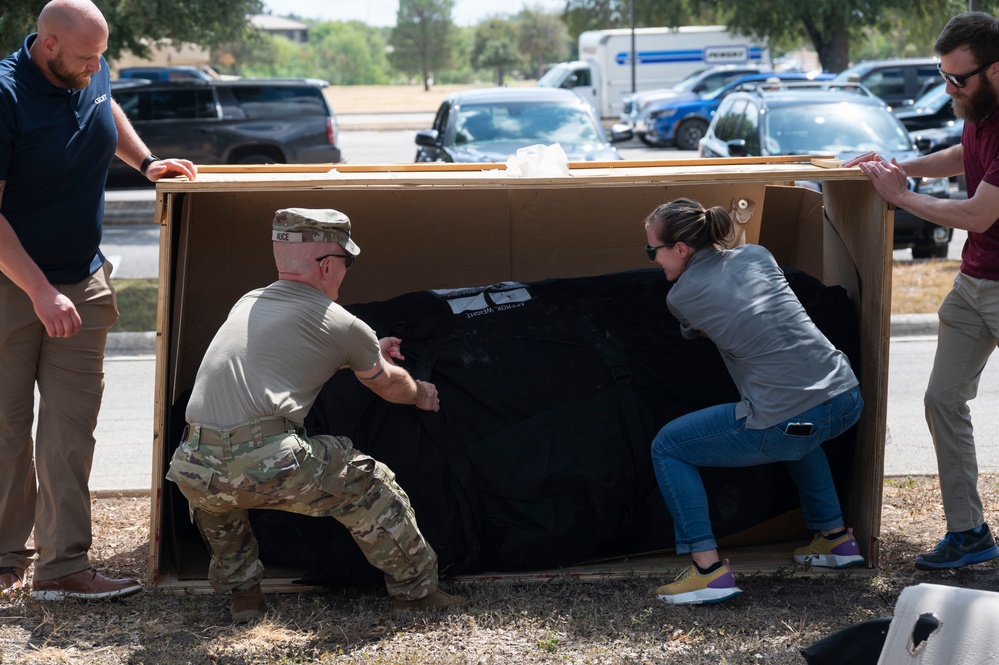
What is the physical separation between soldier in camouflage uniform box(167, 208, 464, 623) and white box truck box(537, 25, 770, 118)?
2988cm

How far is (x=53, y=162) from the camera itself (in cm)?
366

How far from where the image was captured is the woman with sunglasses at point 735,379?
3.62m

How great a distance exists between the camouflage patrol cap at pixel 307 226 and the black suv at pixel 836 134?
807 cm

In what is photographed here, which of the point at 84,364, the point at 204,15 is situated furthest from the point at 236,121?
the point at 84,364

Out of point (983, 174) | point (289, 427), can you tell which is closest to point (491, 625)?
point (289, 427)

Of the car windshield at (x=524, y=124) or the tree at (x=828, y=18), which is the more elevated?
the tree at (x=828, y=18)

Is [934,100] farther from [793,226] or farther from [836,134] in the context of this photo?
[793,226]

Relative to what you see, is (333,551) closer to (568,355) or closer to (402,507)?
(402,507)

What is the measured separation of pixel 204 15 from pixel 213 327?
1037 centimetres

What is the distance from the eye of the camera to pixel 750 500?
4129 mm

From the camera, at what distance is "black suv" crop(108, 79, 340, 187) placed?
635 inches

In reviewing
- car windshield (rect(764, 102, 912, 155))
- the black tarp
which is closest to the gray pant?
the black tarp

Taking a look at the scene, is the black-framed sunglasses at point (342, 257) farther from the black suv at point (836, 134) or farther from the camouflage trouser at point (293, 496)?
the black suv at point (836, 134)

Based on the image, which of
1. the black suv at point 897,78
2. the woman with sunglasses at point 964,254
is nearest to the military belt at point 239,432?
the woman with sunglasses at point 964,254
